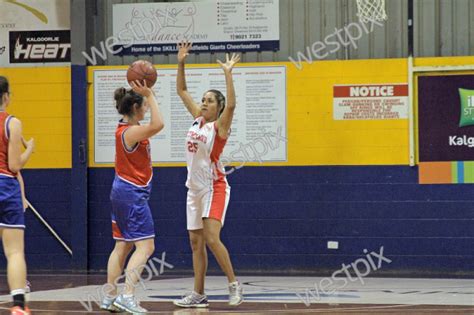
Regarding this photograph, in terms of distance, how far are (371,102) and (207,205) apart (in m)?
5.10

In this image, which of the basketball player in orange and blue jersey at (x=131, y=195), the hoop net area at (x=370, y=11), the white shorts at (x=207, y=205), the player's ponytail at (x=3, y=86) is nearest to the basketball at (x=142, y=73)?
the basketball player in orange and blue jersey at (x=131, y=195)

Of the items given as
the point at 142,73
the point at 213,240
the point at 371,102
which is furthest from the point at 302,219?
the point at 142,73

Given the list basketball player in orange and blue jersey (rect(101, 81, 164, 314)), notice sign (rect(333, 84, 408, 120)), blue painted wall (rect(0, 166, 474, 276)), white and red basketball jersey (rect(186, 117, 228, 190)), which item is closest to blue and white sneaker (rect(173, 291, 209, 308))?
basketball player in orange and blue jersey (rect(101, 81, 164, 314))

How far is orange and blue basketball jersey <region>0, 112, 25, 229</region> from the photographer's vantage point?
8.48 metres

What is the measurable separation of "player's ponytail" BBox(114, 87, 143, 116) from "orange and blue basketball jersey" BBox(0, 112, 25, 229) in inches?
43.3

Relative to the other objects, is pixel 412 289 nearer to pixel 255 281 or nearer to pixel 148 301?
pixel 255 281

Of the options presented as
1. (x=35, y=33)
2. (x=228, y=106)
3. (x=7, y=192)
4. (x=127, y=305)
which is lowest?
(x=127, y=305)

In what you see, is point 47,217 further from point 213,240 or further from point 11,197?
point 11,197

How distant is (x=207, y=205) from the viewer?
9961 millimetres

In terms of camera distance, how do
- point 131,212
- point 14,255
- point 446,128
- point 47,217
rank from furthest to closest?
point 47,217, point 446,128, point 131,212, point 14,255

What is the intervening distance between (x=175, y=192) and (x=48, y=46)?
9.05ft

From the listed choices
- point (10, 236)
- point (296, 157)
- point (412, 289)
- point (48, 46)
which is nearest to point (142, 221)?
point (10, 236)

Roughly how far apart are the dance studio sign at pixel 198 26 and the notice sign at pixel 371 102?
3.93 feet

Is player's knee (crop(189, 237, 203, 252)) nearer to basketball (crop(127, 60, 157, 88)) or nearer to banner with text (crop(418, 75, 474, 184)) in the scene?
basketball (crop(127, 60, 157, 88))
